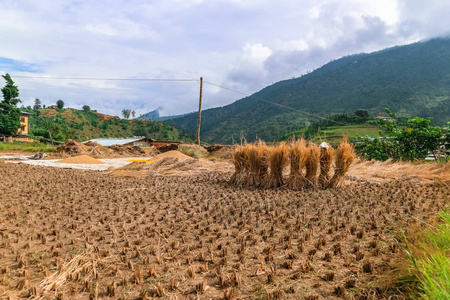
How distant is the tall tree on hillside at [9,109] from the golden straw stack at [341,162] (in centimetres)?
3340

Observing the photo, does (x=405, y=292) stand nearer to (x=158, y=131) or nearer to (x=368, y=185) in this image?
(x=368, y=185)

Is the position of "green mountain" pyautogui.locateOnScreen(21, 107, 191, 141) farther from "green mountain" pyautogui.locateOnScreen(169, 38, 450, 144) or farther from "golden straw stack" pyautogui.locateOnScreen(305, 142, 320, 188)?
"golden straw stack" pyautogui.locateOnScreen(305, 142, 320, 188)

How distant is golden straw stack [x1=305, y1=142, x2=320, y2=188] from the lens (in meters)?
4.93

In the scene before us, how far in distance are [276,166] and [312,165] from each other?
62 cm

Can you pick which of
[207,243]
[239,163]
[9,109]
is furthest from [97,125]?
[207,243]

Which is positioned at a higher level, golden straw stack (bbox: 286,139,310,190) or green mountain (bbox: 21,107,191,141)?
green mountain (bbox: 21,107,191,141)

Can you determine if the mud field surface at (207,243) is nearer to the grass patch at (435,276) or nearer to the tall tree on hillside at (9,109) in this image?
the grass patch at (435,276)

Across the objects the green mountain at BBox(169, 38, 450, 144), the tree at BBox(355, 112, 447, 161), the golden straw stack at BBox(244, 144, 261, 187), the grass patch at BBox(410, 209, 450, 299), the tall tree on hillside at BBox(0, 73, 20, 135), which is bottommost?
the grass patch at BBox(410, 209, 450, 299)

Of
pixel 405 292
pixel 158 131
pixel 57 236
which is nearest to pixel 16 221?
pixel 57 236

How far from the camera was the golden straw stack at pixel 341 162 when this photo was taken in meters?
4.96

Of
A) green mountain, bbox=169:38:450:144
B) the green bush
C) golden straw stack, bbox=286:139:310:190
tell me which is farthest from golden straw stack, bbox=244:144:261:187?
green mountain, bbox=169:38:450:144

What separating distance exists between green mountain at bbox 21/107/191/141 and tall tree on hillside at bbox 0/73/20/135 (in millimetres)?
19185

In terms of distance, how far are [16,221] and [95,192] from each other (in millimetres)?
1607

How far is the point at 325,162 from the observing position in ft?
16.5
